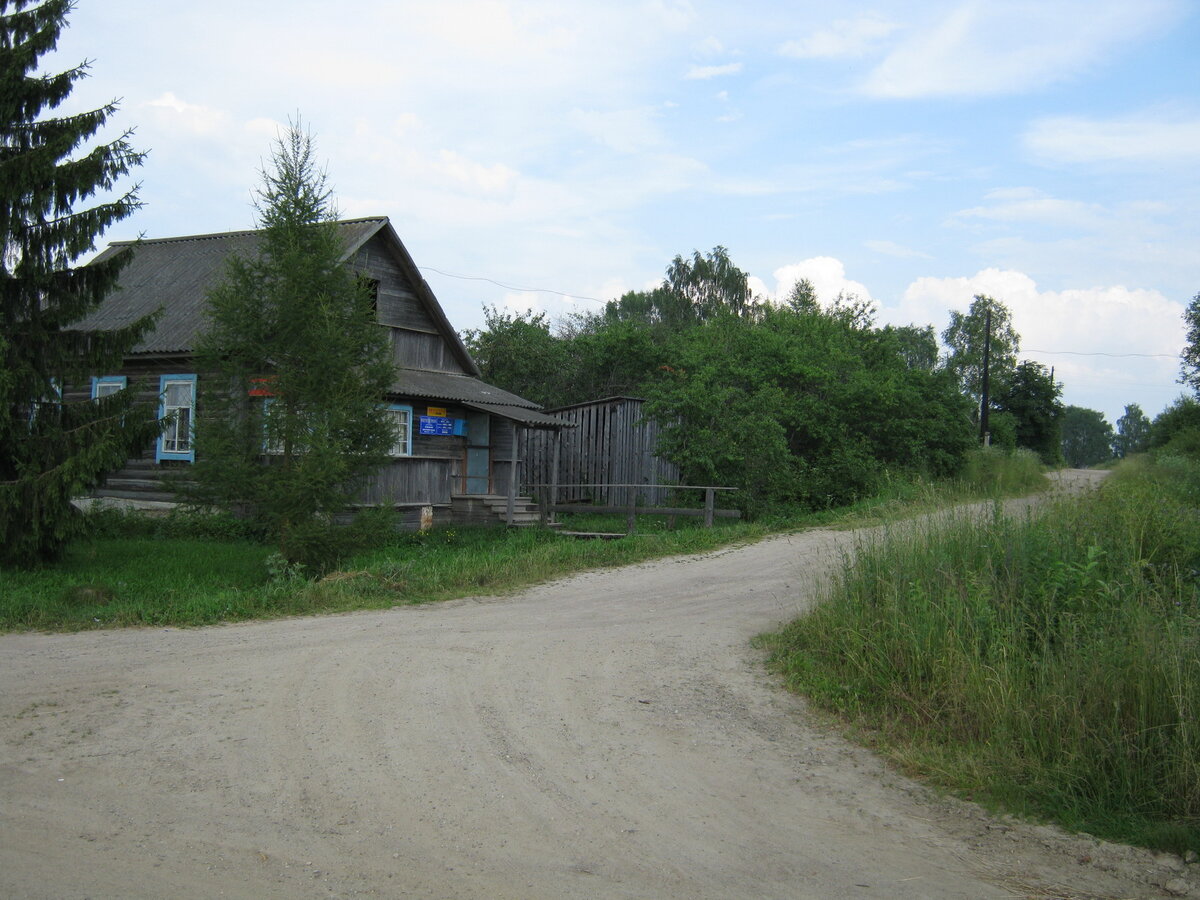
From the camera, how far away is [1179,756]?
542 centimetres

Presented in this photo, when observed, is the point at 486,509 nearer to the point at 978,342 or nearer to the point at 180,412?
the point at 180,412

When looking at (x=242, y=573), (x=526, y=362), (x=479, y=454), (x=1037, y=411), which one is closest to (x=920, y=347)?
(x=1037, y=411)

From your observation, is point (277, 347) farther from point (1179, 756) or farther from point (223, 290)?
point (1179, 756)

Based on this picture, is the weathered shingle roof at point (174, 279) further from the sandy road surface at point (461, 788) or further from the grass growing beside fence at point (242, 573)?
the sandy road surface at point (461, 788)

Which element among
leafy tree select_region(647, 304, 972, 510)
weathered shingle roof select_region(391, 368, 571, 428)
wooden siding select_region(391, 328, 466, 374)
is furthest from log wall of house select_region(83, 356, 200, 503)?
leafy tree select_region(647, 304, 972, 510)

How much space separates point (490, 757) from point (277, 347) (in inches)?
333

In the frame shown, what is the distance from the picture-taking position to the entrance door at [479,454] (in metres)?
23.4

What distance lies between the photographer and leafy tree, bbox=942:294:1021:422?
6046 cm

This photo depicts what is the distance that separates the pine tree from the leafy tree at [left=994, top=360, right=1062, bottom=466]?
40.7 metres

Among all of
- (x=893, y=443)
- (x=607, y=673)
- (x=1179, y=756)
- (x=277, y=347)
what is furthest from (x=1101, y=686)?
(x=893, y=443)

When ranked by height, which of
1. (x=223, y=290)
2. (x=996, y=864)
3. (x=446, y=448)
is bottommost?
(x=996, y=864)

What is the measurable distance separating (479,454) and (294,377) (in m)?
11.0

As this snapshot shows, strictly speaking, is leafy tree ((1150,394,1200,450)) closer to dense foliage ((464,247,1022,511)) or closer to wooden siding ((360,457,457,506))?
dense foliage ((464,247,1022,511))

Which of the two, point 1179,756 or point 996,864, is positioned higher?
point 1179,756
